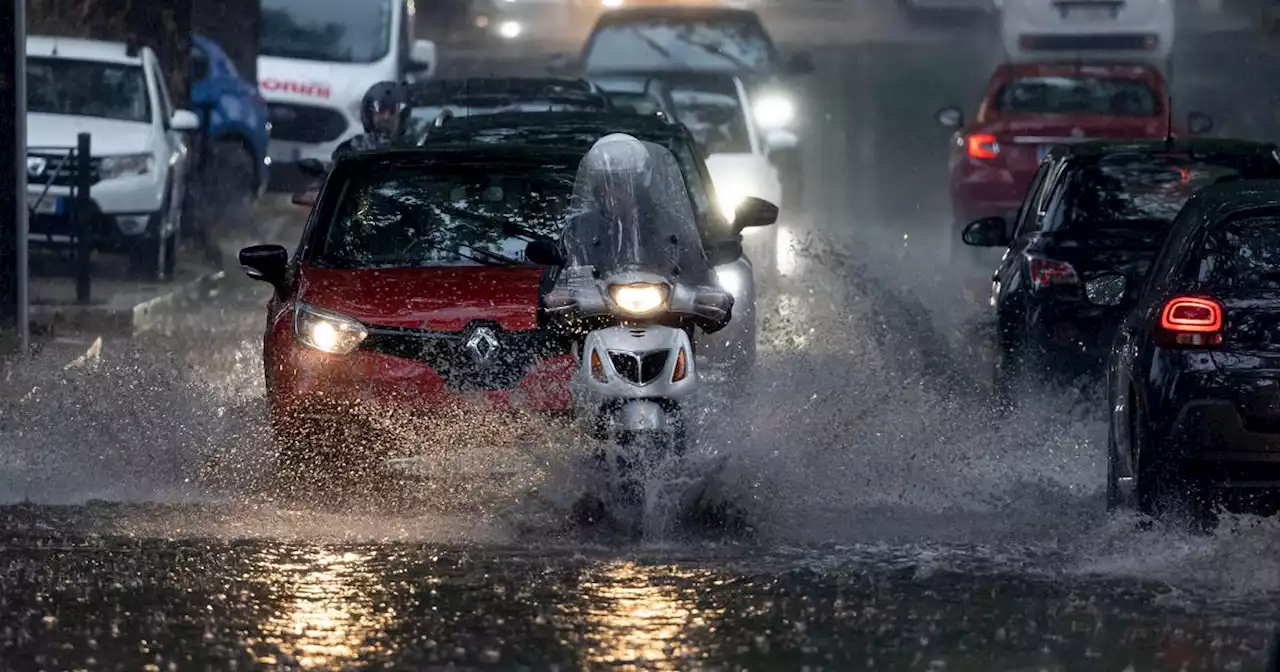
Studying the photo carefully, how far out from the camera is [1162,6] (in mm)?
34438

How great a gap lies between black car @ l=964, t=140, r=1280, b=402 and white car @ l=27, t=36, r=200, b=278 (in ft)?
26.0

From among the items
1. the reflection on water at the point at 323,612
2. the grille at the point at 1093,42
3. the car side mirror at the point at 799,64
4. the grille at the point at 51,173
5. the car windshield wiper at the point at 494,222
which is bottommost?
the reflection on water at the point at 323,612

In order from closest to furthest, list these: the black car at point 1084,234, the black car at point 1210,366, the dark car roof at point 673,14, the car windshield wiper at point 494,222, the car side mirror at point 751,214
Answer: the black car at point 1210,366 → the car windshield wiper at point 494,222 → the car side mirror at point 751,214 → the black car at point 1084,234 → the dark car roof at point 673,14

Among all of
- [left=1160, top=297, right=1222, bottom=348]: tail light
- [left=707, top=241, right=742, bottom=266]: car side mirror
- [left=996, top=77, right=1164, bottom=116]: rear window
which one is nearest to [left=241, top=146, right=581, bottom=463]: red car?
[left=707, top=241, right=742, bottom=266]: car side mirror

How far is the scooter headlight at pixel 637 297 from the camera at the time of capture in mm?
9695

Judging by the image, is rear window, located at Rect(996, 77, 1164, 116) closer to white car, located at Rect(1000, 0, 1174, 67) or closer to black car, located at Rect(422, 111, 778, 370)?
black car, located at Rect(422, 111, 778, 370)

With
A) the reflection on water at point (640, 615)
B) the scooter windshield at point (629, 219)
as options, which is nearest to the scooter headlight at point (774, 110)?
the scooter windshield at point (629, 219)

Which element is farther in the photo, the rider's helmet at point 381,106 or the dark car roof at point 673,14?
the dark car roof at point 673,14

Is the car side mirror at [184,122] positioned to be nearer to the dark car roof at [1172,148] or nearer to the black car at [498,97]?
the black car at [498,97]

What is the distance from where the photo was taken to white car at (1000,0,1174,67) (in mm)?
34656

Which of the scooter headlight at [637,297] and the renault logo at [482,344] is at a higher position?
the scooter headlight at [637,297]

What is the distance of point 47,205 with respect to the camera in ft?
64.2

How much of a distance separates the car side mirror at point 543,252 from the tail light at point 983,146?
41.5ft

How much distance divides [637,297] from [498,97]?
361 inches
